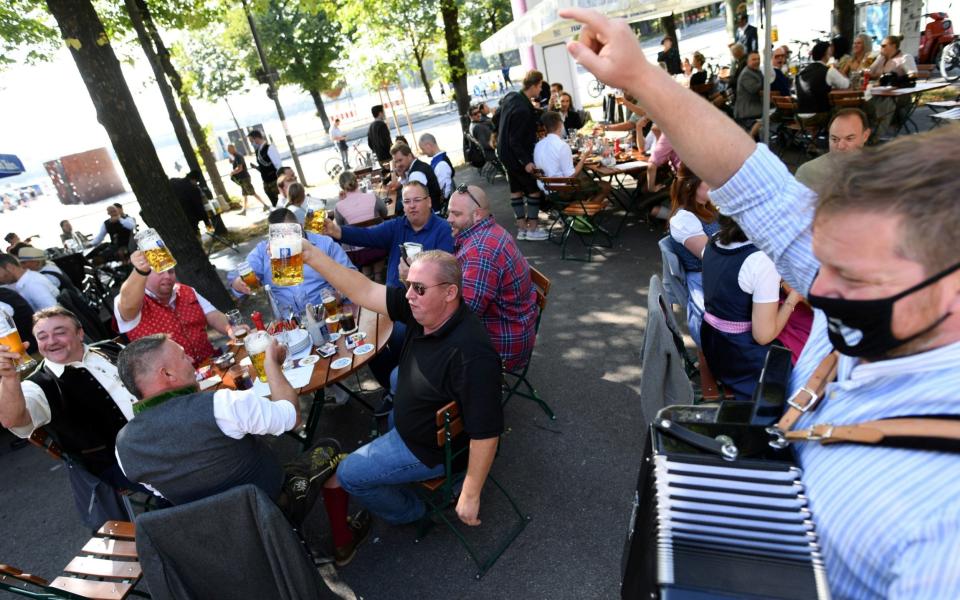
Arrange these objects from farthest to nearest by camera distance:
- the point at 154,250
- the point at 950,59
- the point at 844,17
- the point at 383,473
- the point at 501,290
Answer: the point at 950,59 < the point at 844,17 < the point at 501,290 < the point at 154,250 < the point at 383,473

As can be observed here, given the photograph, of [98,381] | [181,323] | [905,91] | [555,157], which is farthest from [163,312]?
[905,91]

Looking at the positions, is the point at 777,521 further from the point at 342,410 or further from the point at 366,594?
the point at 342,410

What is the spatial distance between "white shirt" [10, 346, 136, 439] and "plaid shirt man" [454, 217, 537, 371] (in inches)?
81.6

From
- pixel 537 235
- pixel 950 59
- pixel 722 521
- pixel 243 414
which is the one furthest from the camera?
pixel 950 59

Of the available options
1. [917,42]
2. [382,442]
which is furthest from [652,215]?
[917,42]

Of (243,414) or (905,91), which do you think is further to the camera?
(905,91)

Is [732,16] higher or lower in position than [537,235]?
higher

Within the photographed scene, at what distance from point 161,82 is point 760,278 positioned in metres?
12.0

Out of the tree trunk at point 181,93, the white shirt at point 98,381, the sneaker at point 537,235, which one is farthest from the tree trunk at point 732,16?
the white shirt at point 98,381

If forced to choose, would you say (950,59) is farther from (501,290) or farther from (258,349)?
(258,349)

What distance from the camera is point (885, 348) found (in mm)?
876

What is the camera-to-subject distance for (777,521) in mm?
988

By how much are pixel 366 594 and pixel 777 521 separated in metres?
2.48

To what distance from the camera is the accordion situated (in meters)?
0.95
